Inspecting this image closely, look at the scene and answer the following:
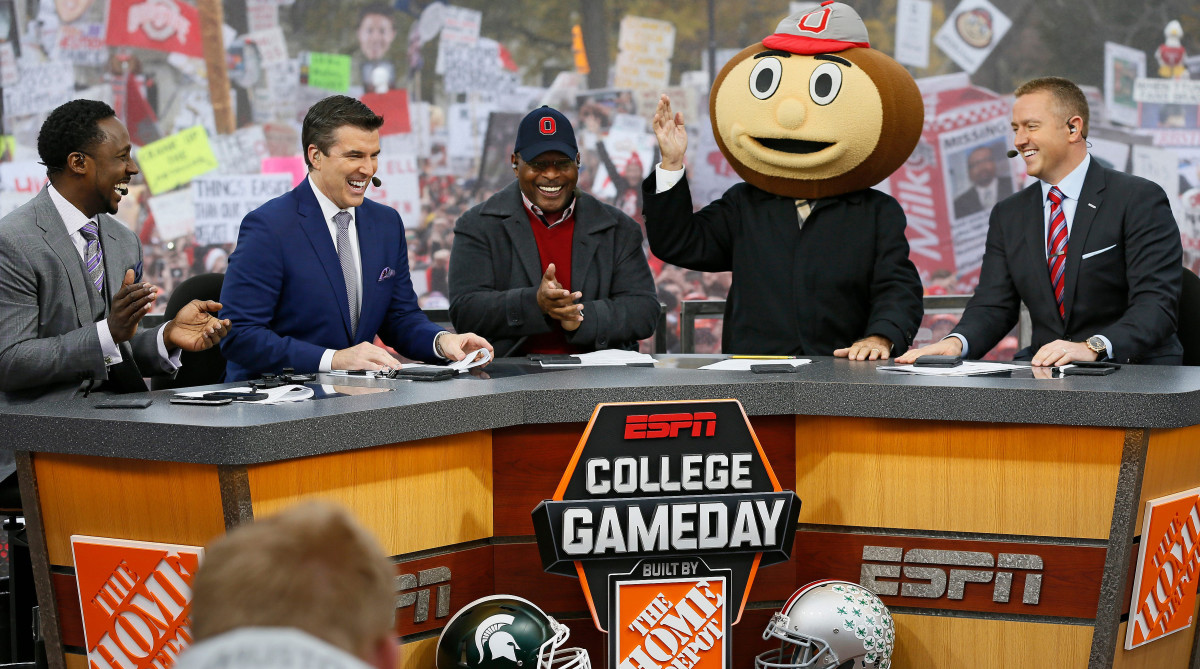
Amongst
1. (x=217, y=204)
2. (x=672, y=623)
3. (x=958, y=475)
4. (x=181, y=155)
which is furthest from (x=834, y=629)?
(x=181, y=155)

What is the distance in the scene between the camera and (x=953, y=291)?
7258 millimetres

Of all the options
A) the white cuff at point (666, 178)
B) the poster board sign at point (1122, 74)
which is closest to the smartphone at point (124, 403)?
the white cuff at point (666, 178)

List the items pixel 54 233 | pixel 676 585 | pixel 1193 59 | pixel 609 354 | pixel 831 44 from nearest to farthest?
pixel 676 585, pixel 54 233, pixel 609 354, pixel 831 44, pixel 1193 59

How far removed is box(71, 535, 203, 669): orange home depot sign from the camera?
7.61ft

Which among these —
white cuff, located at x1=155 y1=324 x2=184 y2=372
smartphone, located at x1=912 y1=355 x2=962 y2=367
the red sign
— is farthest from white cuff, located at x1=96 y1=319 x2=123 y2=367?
the red sign

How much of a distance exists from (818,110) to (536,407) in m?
1.51

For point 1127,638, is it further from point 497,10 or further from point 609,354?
point 497,10

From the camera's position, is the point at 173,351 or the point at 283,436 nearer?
the point at 283,436

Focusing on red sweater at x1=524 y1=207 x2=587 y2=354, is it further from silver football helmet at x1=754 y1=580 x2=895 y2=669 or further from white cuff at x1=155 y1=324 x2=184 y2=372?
silver football helmet at x1=754 y1=580 x2=895 y2=669

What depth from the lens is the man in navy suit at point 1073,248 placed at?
3.52 meters

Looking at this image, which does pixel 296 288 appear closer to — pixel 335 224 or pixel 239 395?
pixel 335 224

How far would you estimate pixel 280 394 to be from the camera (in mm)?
2605

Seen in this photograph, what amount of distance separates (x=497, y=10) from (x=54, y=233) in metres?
4.65

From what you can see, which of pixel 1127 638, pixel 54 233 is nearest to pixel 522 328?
pixel 54 233
